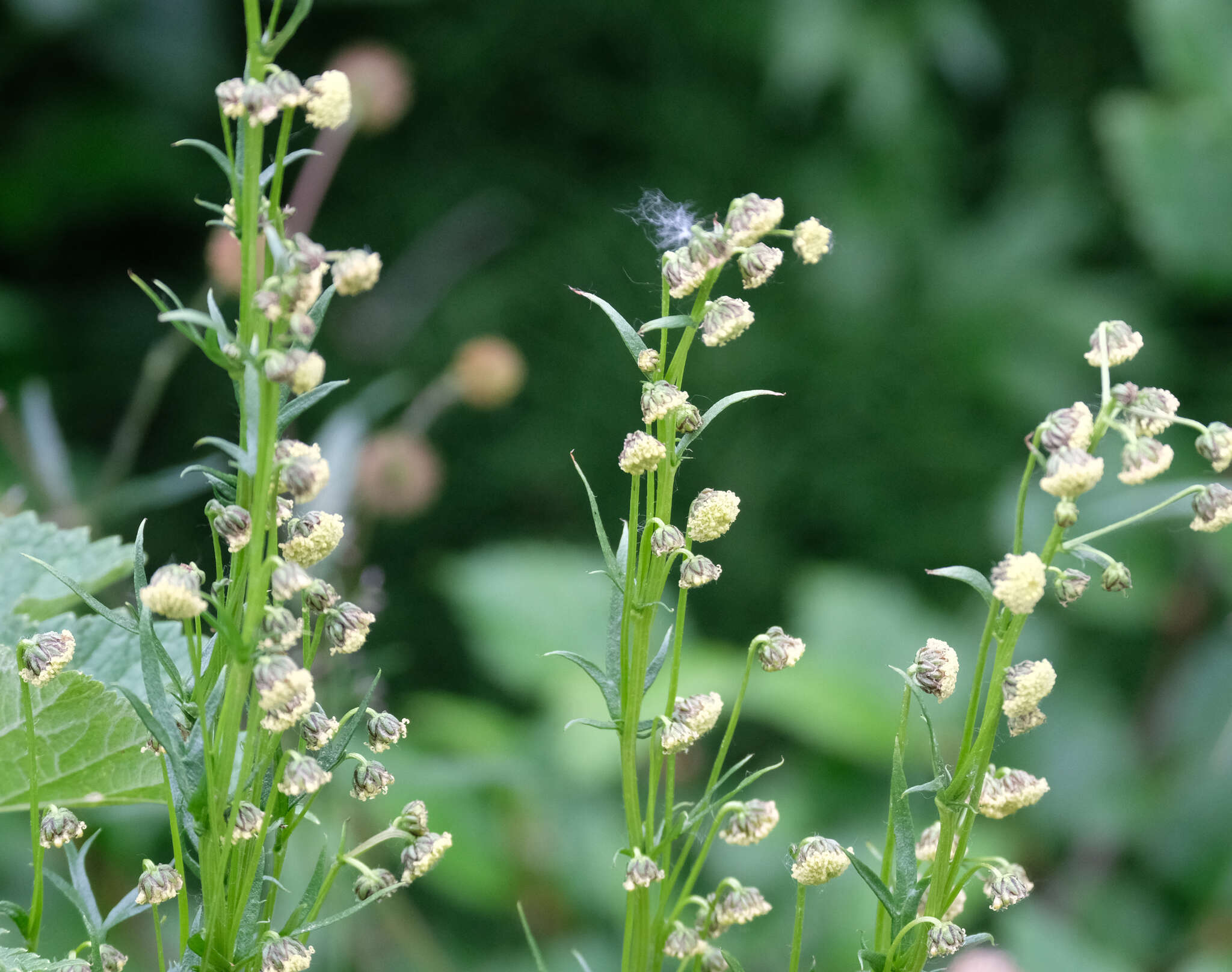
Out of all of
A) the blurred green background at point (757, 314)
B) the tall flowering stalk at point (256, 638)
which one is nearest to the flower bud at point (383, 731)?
the tall flowering stalk at point (256, 638)

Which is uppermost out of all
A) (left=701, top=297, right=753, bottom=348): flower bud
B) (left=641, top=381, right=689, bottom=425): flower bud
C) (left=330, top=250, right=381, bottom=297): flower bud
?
(left=330, top=250, right=381, bottom=297): flower bud

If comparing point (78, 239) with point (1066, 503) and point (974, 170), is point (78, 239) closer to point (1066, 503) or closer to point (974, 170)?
point (974, 170)

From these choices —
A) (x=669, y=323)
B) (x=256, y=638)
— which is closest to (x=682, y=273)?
(x=669, y=323)

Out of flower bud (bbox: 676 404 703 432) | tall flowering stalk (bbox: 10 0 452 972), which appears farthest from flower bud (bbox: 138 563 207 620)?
flower bud (bbox: 676 404 703 432)

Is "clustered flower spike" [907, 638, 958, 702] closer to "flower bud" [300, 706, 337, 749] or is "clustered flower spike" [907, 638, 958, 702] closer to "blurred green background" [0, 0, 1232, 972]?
"flower bud" [300, 706, 337, 749]

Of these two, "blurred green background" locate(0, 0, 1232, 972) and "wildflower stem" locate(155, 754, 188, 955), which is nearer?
"wildflower stem" locate(155, 754, 188, 955)

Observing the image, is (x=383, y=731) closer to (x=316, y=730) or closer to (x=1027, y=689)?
(x=316, y=730)

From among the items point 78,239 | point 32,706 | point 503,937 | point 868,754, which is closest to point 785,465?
point 868,754
